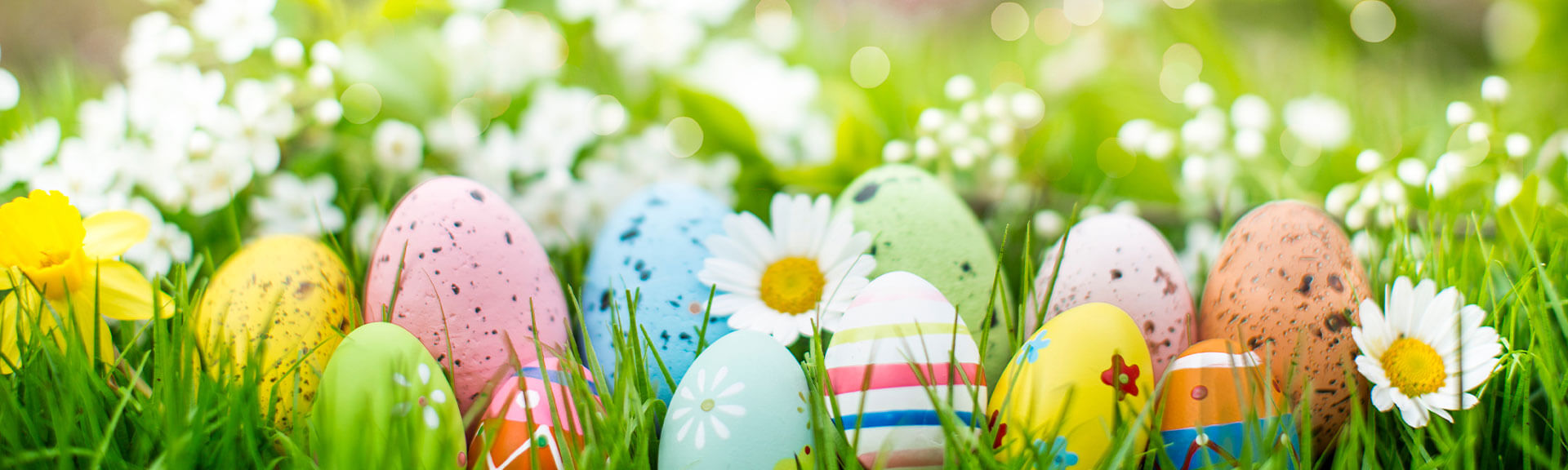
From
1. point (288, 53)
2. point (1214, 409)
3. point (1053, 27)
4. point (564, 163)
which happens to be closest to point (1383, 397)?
point (1214, 409)

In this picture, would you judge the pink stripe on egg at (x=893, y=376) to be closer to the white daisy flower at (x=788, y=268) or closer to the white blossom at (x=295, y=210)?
the white daisy flower at (x=788, y=268)

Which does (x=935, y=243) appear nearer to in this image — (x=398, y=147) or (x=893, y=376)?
(x=893, y=376)

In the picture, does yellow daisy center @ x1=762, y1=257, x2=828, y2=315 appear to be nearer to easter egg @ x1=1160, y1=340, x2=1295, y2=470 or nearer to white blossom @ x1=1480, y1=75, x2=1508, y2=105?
easter egg @ x1=1160, y1=340, x2=1295, y2=470

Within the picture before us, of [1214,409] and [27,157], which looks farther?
[27,157]

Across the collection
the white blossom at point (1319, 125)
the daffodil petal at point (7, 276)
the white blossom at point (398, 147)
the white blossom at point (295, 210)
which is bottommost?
the daffodil petal at point (7, 276)

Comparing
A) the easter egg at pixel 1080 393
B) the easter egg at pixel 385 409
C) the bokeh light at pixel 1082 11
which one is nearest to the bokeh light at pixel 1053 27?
the bokeh light at pixel 1082 11

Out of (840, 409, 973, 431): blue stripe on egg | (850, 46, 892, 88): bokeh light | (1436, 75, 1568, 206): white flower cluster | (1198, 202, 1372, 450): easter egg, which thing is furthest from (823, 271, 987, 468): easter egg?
(850, 46, 892, 88): bokeh light
